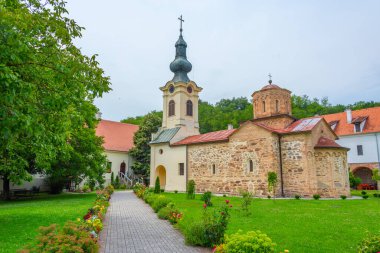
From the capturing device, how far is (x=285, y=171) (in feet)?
68.0

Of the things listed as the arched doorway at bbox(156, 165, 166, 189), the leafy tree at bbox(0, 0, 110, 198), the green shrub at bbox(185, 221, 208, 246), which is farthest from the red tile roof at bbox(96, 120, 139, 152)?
the green shrub at bbox(185, 221, 208, 246)

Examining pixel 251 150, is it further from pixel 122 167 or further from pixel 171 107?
pixel 122 167

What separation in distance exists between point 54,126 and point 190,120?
943 inches

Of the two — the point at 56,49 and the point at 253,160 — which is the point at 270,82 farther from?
the point at 56,49

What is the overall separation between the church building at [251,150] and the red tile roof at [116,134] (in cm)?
842

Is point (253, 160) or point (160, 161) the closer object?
point (253, 160)

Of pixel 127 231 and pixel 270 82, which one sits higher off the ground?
pixel 270 82

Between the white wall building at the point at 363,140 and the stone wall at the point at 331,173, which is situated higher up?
the white wall building at the point at 363,140

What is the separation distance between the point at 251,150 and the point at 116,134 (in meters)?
24.0

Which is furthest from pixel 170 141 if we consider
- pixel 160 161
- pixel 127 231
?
pixel 127 231

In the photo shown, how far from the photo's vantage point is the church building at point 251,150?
19938 millimetres

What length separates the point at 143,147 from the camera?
3766 cm

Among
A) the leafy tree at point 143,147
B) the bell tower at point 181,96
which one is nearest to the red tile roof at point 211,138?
the bell tower at point 181,96

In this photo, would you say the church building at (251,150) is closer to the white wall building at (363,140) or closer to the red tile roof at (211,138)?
the red tile roof at (211,138)
